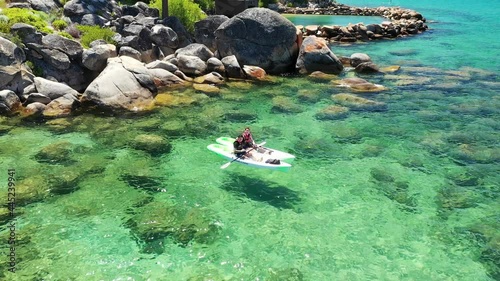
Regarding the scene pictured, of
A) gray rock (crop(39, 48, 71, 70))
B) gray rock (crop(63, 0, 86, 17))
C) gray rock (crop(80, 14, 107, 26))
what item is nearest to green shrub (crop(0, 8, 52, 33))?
gray rock (crop(39, 48, 71, 70))

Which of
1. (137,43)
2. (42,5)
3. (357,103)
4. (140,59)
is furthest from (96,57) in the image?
(357,103)

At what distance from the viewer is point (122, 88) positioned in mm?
23062

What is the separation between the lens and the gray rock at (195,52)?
29.8 meters

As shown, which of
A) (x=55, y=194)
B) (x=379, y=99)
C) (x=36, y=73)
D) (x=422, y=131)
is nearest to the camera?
(x=55, y=194)

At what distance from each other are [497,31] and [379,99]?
129 feet

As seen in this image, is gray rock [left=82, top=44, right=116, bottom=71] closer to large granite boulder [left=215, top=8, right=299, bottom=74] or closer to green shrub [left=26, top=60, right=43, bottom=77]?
green shrub [left=26, top=60, right=43, bottom=77]

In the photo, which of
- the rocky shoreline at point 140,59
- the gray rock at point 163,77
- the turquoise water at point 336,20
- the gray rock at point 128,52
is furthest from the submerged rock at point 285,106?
the turquoise water at point 336,20

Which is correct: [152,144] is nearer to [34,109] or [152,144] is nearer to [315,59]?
[34,109]

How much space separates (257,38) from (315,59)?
4.82 meters

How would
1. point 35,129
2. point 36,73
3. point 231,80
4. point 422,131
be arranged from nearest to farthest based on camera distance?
point 35,129, point 422,131, point 36,73, point 231,80

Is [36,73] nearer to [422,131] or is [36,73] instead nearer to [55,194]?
[55,194]

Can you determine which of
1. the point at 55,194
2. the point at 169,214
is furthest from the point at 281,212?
the point at 55,194

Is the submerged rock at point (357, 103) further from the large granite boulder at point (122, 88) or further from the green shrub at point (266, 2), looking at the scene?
the green shrub at point (266, 2)

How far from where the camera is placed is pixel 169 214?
13.6 m
